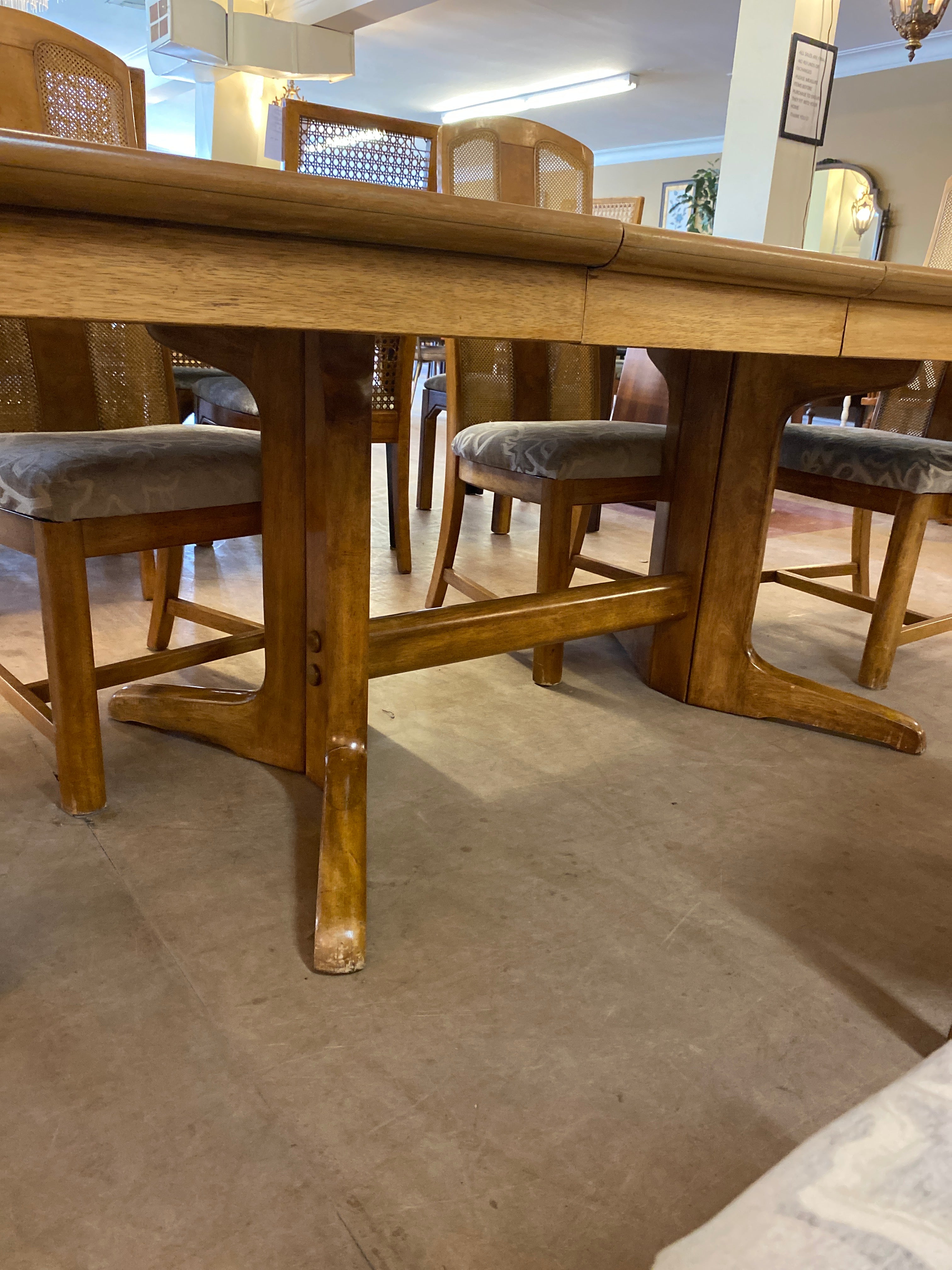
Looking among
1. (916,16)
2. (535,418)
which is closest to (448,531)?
(535,418)

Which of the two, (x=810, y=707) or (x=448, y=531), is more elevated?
(x=448, y=531)

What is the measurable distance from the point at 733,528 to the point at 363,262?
1139 millimetres

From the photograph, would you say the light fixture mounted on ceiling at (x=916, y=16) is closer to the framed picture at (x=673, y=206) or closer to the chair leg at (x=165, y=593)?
the chair leg at (x=165, y=593)

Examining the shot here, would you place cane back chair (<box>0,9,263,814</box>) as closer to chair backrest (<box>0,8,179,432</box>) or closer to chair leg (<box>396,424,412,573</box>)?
chair backrest (<box>0,8,179,432</box>)

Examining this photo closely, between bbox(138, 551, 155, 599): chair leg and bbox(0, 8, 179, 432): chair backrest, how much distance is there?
0.42 m

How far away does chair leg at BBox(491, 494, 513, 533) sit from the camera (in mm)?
3162

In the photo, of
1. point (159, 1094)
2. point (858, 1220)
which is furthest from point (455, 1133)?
point (858, 1220)

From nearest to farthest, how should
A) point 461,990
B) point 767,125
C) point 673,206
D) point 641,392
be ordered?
point 461,990 → point 767,125 → point 641,392 → point 673,206

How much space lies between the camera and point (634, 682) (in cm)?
197

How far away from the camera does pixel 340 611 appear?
3.99 ft

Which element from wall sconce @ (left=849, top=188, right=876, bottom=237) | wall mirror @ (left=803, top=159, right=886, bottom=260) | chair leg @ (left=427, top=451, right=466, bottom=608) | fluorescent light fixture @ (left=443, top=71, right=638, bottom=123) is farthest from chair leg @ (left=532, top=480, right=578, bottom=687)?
fluorescent light fixture @ (left=443, top=71, right=638, bottom=123)

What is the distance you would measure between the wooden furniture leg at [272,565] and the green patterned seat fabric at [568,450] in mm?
598

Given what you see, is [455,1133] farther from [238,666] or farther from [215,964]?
[238,666]

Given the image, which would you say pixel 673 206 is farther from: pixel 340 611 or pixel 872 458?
pixel 340 611
